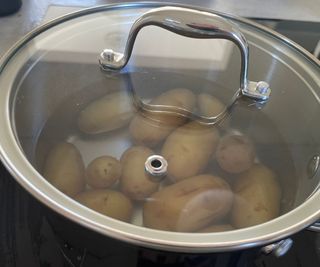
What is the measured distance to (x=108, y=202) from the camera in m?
0.42

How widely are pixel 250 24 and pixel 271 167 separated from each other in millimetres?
209

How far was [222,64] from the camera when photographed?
58 cm

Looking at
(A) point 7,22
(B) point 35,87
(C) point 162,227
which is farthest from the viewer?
(A) point 7,22

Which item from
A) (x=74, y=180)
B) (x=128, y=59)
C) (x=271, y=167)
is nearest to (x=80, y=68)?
(x=128, y=59)

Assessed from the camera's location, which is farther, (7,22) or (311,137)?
(7,22)

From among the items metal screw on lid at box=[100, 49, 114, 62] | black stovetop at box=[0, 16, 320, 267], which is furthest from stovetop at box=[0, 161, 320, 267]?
metal screw on lid at box=[100, 49, 114, 62]

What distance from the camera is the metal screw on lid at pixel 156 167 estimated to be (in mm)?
456

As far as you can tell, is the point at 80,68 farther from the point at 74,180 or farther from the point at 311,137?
the point at 311,137

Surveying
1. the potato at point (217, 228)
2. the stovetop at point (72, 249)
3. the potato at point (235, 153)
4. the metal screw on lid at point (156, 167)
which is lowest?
the stovetop at point (72, 249)

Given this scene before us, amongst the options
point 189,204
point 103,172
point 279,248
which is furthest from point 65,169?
point 279,248

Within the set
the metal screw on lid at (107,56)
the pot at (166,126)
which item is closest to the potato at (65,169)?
the pot at (166,126)

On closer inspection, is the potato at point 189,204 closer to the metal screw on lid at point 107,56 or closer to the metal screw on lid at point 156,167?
the metal screw on lid at point 156,167

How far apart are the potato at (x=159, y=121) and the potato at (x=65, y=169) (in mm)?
75

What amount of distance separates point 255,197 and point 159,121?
0.15 m
